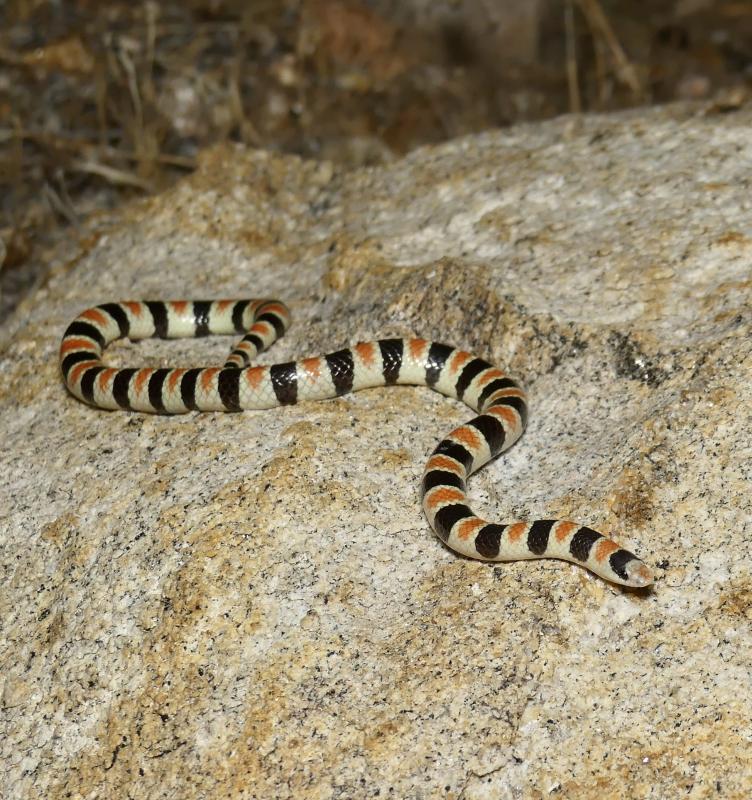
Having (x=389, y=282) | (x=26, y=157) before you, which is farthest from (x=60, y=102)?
(x=389, y=282)

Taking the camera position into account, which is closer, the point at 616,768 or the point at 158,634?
the point at 616,768

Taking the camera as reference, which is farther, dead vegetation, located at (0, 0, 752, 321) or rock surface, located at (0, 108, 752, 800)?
dead vegetation, located at (0, 0, 752, 321)

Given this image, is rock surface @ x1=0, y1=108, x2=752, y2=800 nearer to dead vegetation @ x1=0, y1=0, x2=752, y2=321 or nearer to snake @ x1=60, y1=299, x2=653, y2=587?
snake @ x1=60, y1=299, x2=653, y2=587

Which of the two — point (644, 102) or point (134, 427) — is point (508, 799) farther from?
point (644, 102)

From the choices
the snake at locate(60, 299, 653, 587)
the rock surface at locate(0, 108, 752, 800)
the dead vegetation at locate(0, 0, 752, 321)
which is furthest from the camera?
the dead vegetation at locate(0, 0, 752, 321)

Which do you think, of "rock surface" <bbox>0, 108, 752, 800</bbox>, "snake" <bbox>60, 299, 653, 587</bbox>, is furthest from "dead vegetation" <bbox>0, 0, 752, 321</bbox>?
"rock surface" <bbox>0, 108, 752, 800</bbox>

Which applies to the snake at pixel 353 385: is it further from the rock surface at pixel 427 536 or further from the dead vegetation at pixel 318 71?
the dead vegetation at pixel 318 71

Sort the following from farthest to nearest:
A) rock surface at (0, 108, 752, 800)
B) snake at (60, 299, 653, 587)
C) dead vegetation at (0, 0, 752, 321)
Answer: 1. dead vegetation at (0, 0, 752, 321)
2. snake at (60, 299, 653, 587)
3. rock surface at (0, 108, 752, 800)
